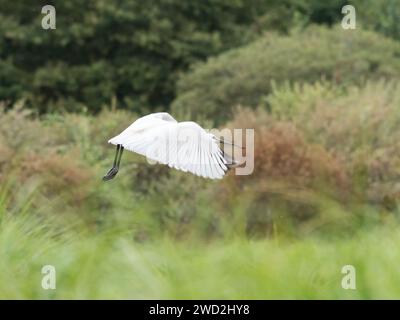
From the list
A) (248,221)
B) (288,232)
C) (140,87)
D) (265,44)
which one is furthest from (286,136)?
(140,87)

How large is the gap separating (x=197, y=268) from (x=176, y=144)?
0.74m

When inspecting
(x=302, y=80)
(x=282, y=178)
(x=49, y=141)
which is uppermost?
(x=302, y=80)

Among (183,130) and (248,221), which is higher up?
(248,221)

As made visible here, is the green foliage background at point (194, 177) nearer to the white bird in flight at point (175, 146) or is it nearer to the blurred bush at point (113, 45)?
the blurred bush at point (113, 45)

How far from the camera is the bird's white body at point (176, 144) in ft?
18.7

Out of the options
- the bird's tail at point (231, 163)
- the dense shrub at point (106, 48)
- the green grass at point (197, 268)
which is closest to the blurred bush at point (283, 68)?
the dense shrub at point (106, 48)

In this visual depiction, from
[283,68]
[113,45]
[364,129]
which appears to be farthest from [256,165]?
[113,45]

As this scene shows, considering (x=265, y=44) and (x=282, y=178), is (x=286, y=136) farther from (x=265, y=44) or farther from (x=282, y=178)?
(x=265, y=44)

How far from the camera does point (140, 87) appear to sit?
29625 millimetres

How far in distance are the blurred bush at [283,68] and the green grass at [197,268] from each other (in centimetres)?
1673

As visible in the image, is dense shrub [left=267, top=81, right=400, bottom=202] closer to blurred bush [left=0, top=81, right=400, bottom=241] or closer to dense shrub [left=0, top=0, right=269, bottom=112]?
blurred bush [left=0, top=81, right=400, bottom=241]

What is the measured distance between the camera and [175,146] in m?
6.00

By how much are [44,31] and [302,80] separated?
29.7 ft

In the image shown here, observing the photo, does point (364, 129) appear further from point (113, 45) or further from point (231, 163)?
point (113, 45)
